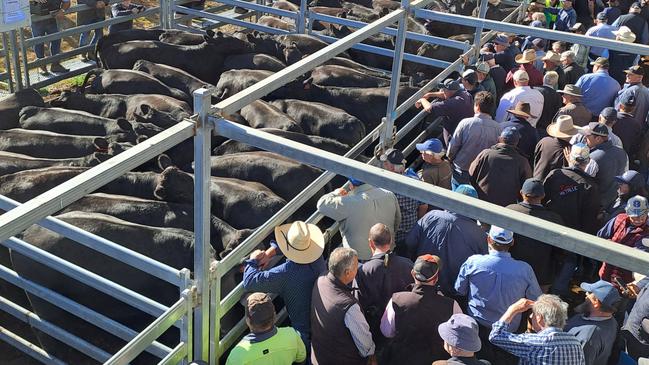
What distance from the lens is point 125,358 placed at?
11.1 ft

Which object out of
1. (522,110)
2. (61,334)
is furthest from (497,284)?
(61,334)

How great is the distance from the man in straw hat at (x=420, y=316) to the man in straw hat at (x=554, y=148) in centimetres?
295

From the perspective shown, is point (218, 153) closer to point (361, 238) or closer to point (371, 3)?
point (361, 238)

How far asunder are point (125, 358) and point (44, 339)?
89.9 inches

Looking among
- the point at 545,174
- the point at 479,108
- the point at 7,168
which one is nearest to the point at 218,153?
the point at 7,168

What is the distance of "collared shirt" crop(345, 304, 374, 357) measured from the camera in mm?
4188

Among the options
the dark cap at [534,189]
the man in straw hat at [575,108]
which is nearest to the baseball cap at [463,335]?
the dark cap at [534,189]

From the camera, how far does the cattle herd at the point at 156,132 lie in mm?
5762

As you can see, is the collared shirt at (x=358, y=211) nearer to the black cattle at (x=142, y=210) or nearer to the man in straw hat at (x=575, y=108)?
the black cattle at (x=142, y=210)

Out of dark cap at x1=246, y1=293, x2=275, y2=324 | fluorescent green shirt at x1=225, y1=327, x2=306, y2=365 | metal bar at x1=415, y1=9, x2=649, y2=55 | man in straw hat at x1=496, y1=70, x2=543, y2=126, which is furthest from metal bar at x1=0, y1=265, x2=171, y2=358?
man in straw hat at x1=496, y1=70, x2=543, y2=126

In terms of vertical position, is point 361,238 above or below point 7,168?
above

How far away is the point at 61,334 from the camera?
4625mm

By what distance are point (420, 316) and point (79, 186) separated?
7.73 feet

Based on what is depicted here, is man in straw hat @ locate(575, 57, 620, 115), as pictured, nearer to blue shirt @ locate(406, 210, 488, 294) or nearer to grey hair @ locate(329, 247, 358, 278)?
blue shirt @ locate(406, 210, 488, 294)
